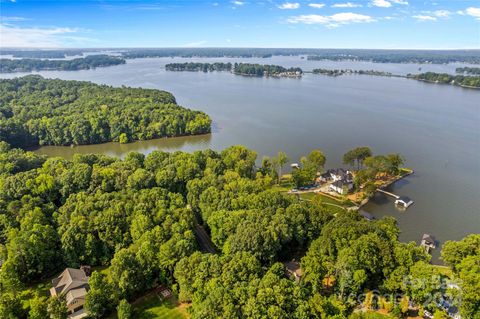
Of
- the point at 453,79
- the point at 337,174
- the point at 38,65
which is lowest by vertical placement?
the point at 337,174

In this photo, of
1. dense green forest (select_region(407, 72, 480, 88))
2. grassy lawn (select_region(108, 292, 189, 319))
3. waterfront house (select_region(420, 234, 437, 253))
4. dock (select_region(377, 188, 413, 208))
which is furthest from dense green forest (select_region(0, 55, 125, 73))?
waterfront house (select_region(420, 234, 437, 253))

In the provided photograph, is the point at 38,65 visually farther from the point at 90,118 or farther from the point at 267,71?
the point at 90,118

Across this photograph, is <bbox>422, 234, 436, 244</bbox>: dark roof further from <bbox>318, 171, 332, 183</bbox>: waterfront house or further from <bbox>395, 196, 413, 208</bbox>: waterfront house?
<bbox>318, 171, 332, 183</bbox>: waterfront house

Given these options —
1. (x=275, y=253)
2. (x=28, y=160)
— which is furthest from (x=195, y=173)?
(x=28, y=160)

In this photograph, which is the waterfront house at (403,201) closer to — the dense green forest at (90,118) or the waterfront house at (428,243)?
the waterfront house at (428,243)

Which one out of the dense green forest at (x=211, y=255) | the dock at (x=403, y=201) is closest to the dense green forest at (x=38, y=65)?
the dense green forest at (x=211, y=255)

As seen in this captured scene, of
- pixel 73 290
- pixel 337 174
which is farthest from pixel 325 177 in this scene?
pixel 73 290
